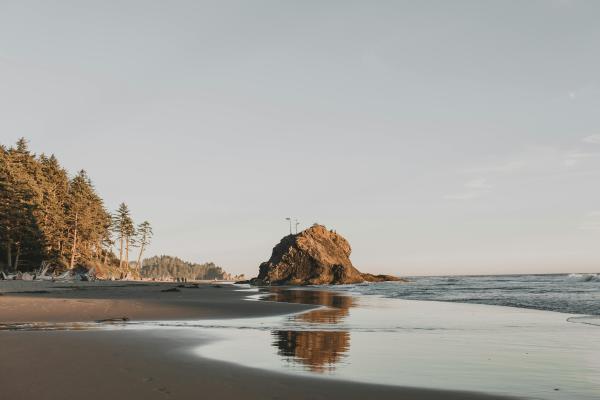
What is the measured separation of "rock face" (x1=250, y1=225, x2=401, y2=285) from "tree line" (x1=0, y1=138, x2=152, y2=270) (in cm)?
4358

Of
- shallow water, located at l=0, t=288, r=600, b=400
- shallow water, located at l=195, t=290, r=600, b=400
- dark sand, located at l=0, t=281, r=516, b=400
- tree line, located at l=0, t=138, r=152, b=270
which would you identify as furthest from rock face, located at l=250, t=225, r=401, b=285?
dark sand, located at l=0, t=281, r=516, b=400

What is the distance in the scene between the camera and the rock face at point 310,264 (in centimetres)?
11562

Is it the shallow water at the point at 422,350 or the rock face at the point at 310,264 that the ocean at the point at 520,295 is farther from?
the rock face at the point at 310,264

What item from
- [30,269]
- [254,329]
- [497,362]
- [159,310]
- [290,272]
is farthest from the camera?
[290,272]

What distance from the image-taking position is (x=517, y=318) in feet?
72.4

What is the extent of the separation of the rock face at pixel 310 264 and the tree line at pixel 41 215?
43.6m

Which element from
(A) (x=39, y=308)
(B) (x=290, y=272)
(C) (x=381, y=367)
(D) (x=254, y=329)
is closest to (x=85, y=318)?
(A) (x=39, y=308)

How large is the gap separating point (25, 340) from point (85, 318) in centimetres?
730

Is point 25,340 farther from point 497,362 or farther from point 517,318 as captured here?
point 517,318

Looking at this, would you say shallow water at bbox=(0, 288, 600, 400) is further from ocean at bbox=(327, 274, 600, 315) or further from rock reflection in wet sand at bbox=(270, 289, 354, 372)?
ocean at bbox=(327, 274, 600, 315)

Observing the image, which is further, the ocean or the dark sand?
the ocean

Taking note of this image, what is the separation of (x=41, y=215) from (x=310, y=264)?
6533cm

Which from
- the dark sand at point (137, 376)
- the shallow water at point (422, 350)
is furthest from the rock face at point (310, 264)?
the dark sand at point (137, 376)

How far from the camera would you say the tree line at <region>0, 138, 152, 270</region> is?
66.1 metres
